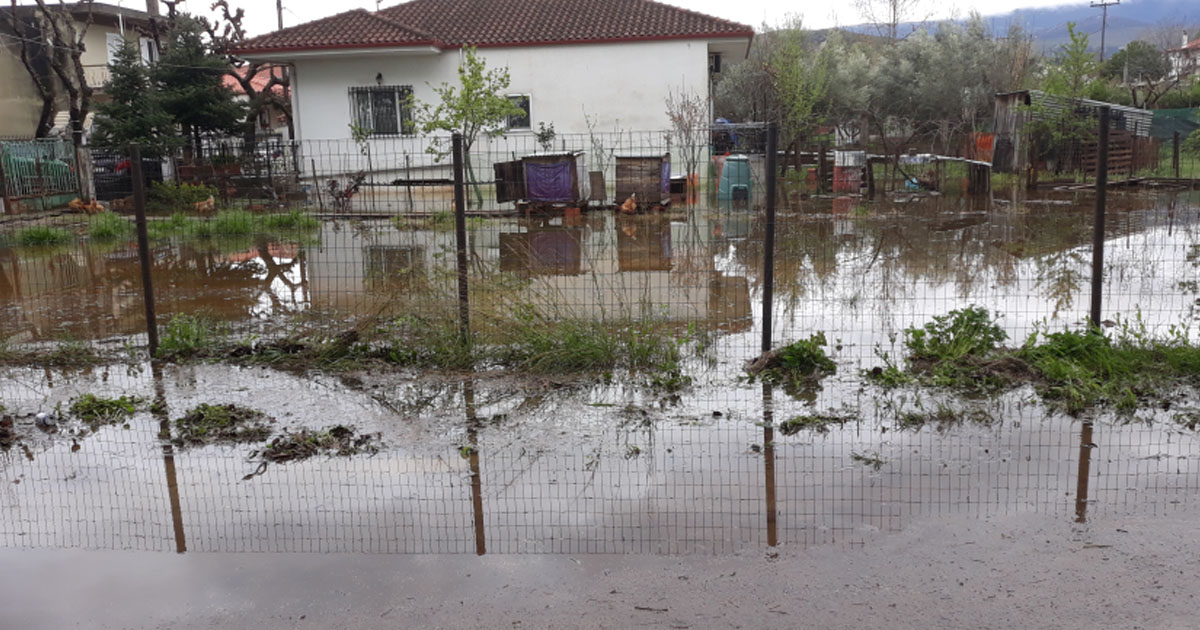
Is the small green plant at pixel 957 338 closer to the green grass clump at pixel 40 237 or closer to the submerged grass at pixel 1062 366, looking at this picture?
the submerged grass at pixel 1062 366

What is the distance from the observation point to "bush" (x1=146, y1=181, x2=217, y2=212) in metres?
22.4

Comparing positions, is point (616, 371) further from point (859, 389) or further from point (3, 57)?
point (3, 57)

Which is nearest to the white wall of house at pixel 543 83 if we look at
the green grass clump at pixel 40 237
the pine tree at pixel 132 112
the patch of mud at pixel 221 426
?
the pine tree at pixel 132 112

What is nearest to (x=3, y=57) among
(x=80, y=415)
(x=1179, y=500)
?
(x=80, y=415)

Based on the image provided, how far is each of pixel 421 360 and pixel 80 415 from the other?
7.62 ft

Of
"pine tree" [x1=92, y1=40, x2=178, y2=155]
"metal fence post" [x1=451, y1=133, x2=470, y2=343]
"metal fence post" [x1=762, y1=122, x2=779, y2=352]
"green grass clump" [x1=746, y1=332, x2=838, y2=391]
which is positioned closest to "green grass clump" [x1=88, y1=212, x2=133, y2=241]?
"pine tree" [x1=92, y1=40, x2=178, y2=155]

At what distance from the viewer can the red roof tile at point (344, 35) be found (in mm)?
25727

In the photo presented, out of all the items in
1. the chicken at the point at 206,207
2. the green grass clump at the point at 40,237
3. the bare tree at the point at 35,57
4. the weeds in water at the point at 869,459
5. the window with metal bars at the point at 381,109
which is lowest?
the weeds in water at the point at 869,459

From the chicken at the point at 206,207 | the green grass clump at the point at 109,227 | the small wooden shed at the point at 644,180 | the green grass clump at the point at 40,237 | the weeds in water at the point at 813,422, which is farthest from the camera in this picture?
the chicken at the point at 206,207

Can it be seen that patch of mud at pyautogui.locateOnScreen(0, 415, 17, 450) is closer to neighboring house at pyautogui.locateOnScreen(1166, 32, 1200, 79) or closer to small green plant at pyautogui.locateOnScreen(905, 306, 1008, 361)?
small green plant at pyautogui.locateOnScreen(905, 306, 1008, 361)

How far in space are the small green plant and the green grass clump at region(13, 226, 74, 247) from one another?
15.8m

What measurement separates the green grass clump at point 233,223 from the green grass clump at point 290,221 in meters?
0.37

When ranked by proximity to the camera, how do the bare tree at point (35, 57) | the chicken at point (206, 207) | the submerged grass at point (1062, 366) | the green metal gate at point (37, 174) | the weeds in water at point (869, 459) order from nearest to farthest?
the weeds in water at point (869, 459) → the submerged grass at point (1062, 366) → the chicken at point (206, 207) → the green metal gate at point (37, 174) → the bare tree at point (35, 57)

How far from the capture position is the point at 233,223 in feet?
61.1
